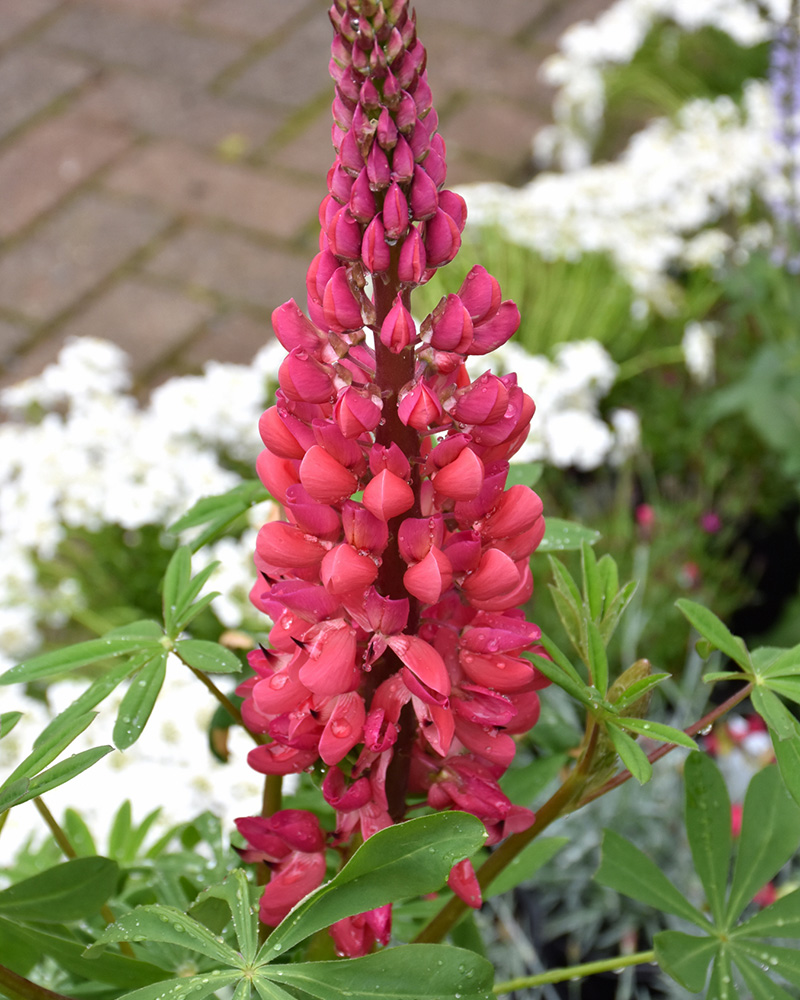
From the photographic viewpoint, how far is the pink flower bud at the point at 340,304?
23.6 inches

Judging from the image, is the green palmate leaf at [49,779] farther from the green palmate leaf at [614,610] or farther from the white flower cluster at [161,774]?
the white flower cluster at [161,774]

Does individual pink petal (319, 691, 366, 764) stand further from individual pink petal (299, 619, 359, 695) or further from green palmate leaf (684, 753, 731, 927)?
green palmate leaf (684, 753, 731, 927)

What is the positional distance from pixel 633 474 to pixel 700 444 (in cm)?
16

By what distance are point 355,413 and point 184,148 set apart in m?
3.12

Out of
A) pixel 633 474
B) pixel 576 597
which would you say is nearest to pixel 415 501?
pixel 576 597

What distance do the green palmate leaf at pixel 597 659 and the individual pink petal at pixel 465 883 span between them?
5.8 inches

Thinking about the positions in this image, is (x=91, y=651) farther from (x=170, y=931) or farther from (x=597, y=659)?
(x=597, y=659)

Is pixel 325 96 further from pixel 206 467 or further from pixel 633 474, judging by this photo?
pixel 206 467

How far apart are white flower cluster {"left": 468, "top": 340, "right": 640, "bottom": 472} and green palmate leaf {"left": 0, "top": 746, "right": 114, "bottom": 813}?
1.31 meters

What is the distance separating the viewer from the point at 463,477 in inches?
23.7

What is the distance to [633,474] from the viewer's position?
94.9 inches

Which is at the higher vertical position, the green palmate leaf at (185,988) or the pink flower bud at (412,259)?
the pink flower bud at (412,259)

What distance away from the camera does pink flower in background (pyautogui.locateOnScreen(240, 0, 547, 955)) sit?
585 mm

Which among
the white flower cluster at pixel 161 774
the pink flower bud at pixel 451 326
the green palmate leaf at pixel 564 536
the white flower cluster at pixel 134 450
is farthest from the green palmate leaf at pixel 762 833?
the white flower cluster at pixel 134 450
